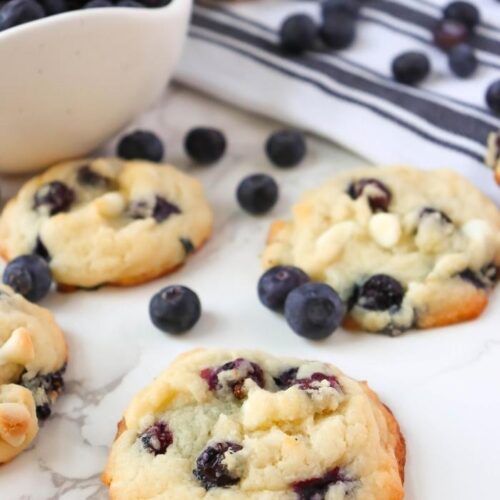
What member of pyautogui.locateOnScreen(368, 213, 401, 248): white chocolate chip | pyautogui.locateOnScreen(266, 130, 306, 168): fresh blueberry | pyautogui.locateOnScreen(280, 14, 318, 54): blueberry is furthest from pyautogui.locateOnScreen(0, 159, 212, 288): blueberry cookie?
pyautogui.locateOnScreen(280, 14, 318, 54): blueberry

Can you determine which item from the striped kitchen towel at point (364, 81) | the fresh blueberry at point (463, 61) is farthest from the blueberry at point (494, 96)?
the fresh blueberry at point (463, 61)

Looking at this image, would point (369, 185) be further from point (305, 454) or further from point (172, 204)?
point (305, 454)

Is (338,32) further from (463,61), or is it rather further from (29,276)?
(29,276)

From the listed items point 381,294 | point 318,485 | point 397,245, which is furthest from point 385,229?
point 318,485

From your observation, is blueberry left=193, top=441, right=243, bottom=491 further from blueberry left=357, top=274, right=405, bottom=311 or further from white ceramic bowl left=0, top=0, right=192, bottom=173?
white ceramic bowl left=0, top=0, right=192, bottom=173

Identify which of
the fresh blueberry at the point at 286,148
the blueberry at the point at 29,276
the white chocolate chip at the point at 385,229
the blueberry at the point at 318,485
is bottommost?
the blueberry at the point at 29,276

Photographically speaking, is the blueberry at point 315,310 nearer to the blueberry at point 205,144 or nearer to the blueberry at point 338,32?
the blueberry at point 205,144

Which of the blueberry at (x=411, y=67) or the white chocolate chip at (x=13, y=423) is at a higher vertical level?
the blueberry at (x=411, y=67)
